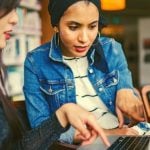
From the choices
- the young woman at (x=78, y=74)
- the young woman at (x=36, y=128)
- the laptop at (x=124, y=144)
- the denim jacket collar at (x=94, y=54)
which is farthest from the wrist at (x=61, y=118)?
the denim jacket collar at (x=94, y=54)

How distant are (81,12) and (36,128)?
35cm

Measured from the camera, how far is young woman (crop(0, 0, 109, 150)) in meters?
0.75

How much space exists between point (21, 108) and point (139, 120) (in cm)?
38

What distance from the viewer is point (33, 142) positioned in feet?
2.95

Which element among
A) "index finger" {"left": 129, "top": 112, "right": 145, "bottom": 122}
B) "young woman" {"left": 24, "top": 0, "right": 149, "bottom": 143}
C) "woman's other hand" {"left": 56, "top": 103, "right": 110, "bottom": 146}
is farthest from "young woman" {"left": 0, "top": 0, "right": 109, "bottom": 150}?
"index finger" {"left": 129, "top": 112, "right": 145, "bottom": 122}

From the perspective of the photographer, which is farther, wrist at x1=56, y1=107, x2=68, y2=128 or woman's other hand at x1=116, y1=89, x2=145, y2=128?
woman's other hand at x1=116, y1=89, x2=145, y2=128

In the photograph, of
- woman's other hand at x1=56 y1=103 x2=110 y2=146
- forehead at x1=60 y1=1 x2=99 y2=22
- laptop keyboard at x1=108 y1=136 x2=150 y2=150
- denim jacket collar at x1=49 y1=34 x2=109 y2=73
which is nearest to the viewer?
woman's other hand at x1=56 y1=103 x2=110 y2=146

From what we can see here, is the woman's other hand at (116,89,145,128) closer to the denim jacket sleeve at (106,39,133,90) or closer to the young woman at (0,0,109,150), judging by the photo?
the denim jacket sleeve at (106,39,133,90)

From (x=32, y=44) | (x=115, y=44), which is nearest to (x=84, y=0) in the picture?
(x=115, y=44)

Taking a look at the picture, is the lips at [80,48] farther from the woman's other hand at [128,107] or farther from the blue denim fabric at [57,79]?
the woman's other hand at [128,107]

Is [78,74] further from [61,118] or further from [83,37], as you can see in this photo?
[61,118]

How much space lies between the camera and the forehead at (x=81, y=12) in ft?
3.44

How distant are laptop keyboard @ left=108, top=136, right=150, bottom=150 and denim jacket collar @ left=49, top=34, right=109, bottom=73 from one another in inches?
10.1

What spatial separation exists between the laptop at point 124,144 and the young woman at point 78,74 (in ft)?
0.24
